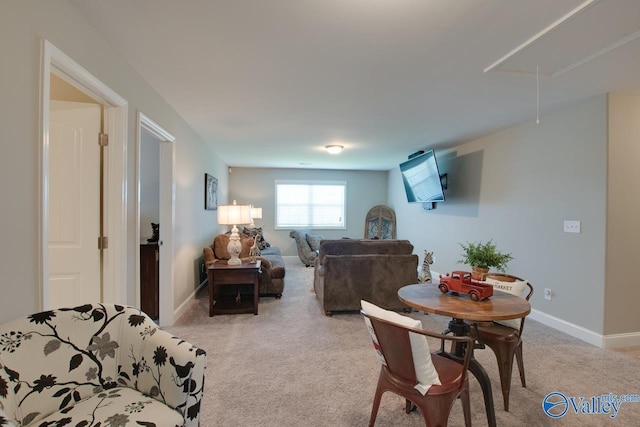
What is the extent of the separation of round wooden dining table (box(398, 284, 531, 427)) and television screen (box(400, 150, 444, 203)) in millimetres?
2963

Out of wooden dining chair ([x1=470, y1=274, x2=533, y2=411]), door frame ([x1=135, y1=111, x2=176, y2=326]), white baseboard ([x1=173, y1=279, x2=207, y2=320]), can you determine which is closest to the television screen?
wooden dining chair ([x1=470, y1=274, x2=533, y2=411])

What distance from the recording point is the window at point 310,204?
7.66 m

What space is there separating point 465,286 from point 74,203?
104 inches

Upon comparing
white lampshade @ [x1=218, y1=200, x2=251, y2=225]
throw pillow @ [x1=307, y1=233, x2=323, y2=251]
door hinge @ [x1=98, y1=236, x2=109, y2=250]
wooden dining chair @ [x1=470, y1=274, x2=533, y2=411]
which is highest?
white lampshade @ [x1=218, y1=200, x2=251, y2=225]

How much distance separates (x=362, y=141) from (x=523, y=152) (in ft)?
6.92

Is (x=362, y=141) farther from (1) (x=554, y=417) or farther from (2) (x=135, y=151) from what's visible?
(1) (x=554, y=417)

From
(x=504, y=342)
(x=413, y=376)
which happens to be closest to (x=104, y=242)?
(x=413, y=376)

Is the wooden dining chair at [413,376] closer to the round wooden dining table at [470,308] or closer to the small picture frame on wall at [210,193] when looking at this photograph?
the round wooden dining table at [470,308]

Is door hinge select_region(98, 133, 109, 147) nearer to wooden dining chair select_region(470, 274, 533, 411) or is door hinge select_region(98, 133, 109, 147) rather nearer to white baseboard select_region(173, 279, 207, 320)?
white baseboard select_region(173, 279, 207, 320)

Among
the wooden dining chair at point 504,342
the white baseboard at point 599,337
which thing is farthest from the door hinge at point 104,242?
the white baseboard at point 599,337

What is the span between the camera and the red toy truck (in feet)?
6.06

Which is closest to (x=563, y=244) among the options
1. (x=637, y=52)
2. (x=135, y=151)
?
(x=637, y=52)

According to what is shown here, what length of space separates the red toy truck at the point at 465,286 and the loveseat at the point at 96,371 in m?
1.53

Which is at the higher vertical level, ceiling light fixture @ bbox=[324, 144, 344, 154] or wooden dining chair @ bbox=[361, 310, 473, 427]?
ceiling light fixture @ bbox=[324, 144, 344, 154]
